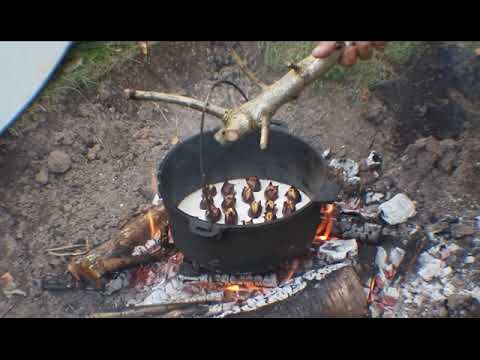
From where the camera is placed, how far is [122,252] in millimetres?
3279

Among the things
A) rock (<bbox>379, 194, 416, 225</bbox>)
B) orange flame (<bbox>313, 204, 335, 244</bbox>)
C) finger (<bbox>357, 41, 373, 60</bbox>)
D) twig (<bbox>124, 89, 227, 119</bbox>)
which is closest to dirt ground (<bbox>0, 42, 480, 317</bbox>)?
rock (<bbox>379, 194, 416, 225</bbox>)

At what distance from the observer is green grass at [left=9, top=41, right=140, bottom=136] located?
14.3 ft

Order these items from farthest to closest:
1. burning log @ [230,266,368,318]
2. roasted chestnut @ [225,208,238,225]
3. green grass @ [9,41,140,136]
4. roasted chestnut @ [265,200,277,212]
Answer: green grass @ [9,41,140,136] < roasted chestnut @ [265,200,277,212] < roasted chestnut @ [225,208,238,225] < burning log @ [230,266,368,318]

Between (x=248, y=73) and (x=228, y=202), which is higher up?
(x=248, y=73)

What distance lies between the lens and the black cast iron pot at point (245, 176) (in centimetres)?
275

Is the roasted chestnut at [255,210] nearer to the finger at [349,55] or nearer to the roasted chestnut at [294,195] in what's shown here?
the roasted chestnut at [294,195]

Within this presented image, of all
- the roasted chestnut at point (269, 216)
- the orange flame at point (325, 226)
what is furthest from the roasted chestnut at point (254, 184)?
the orange flame at point (325, 226)

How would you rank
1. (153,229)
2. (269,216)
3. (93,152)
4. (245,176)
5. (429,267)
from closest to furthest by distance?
(429,267) < (269,216) < (153,229) < (245,176) < (93,152)

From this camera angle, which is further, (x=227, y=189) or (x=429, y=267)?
(x=227, y=189)

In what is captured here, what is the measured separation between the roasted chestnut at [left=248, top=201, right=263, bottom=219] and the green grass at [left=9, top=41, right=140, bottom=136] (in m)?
2.05

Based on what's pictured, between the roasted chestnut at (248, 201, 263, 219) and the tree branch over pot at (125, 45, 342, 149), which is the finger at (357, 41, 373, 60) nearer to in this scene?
the tree branch over pot at (125, 45, 342, 149)

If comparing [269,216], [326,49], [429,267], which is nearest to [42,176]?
[269,216]

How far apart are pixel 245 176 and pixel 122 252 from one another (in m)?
1.11

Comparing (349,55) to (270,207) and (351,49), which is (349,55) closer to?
(351,49)
